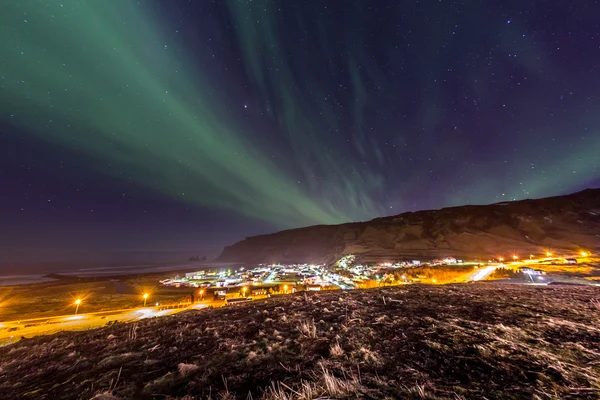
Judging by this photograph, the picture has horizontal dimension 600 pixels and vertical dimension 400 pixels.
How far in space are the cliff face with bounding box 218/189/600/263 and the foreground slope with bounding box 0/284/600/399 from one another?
268 feet

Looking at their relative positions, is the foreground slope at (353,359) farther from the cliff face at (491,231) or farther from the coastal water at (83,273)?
the coastal water at (83,273)

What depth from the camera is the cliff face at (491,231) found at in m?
77.1

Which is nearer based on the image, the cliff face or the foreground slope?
the foreground slope

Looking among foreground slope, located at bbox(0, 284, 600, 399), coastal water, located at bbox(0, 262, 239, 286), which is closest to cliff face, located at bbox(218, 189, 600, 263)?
foreground slope, located at bbox(0, 284, 600, 399)

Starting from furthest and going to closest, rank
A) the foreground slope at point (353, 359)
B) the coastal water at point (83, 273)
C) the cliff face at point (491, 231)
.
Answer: the coastal water at point (83, 273), the cliff face at point (491, 231), the foreground slope at point (353, 359)

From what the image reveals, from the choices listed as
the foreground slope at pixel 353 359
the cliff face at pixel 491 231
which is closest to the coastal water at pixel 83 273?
the foreground slope at pixel 353 359

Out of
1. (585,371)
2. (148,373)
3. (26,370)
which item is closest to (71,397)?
(148,373)

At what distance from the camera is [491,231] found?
317 feet

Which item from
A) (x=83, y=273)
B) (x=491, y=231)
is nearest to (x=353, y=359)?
(x=491, y=231)

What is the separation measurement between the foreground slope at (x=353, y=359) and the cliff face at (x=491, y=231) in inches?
3211

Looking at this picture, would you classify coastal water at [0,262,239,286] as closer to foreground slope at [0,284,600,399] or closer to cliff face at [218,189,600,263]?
foreground slope at [0,284,600,399]

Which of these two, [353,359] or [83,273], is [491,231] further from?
[83,273]

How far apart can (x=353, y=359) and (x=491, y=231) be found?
418 ft

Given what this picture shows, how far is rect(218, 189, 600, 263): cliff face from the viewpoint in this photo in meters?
77.1
